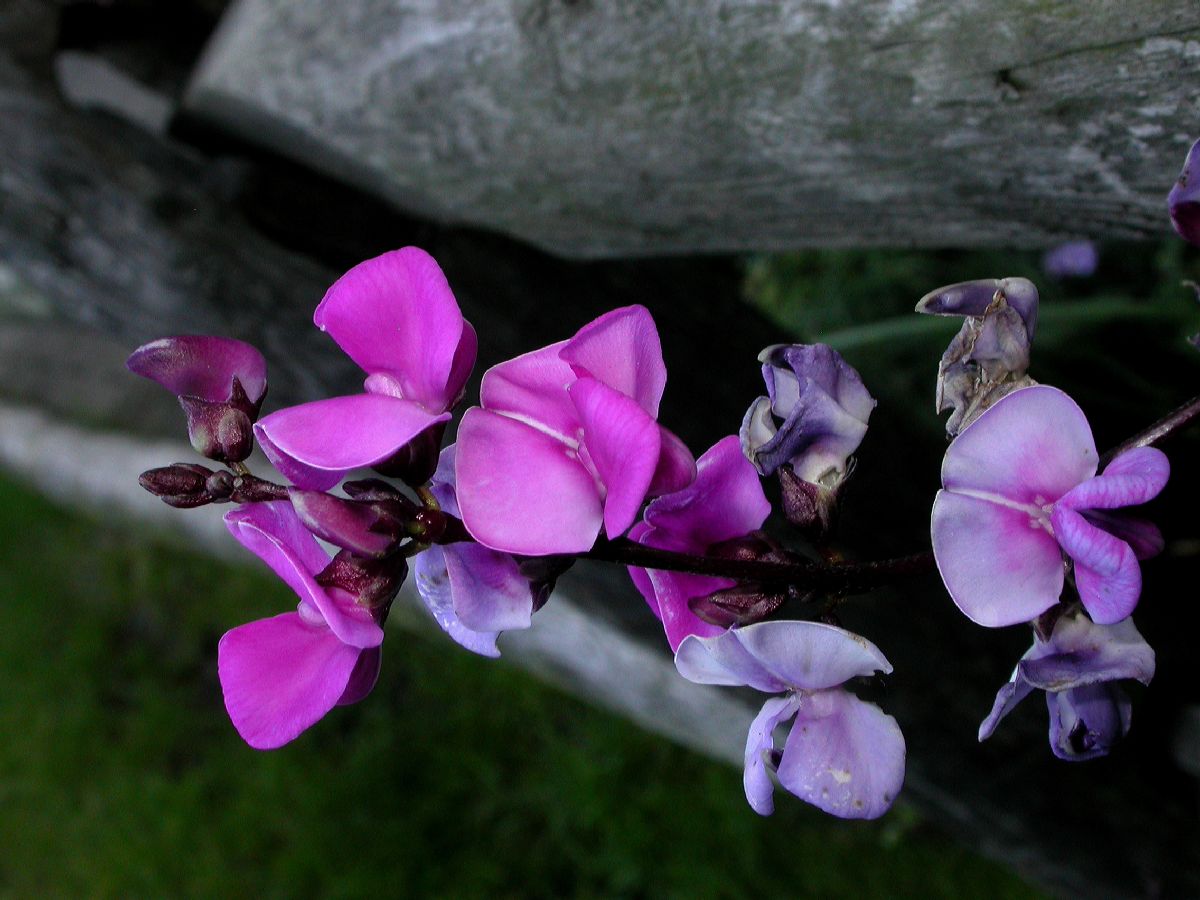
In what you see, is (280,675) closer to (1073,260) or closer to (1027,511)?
(1027,511)

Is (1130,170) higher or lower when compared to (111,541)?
higher

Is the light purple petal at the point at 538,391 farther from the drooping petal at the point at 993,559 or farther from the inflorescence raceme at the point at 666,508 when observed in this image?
the drooping petal at the point at 993,559

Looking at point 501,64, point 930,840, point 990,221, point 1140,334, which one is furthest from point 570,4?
point 930,840

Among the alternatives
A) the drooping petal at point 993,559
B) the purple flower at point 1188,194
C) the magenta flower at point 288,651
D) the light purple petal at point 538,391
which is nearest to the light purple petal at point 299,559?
the magenta flower at point 288,651

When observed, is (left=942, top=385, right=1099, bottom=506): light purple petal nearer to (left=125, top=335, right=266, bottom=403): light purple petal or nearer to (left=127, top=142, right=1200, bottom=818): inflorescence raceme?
(left=127, top=142, right=1200, bottom=818): inflorescence raceme

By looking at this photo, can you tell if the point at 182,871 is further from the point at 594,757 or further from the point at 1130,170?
the point at 1130,170

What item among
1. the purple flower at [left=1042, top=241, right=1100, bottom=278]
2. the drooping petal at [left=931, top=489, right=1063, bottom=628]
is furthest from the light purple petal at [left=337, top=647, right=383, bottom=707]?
the purple flower at [left=1042, top=241, right=1100, bottom=278]

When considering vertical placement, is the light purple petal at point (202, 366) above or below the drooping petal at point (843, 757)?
above

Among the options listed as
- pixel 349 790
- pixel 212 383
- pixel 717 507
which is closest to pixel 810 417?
pixel 717 507
